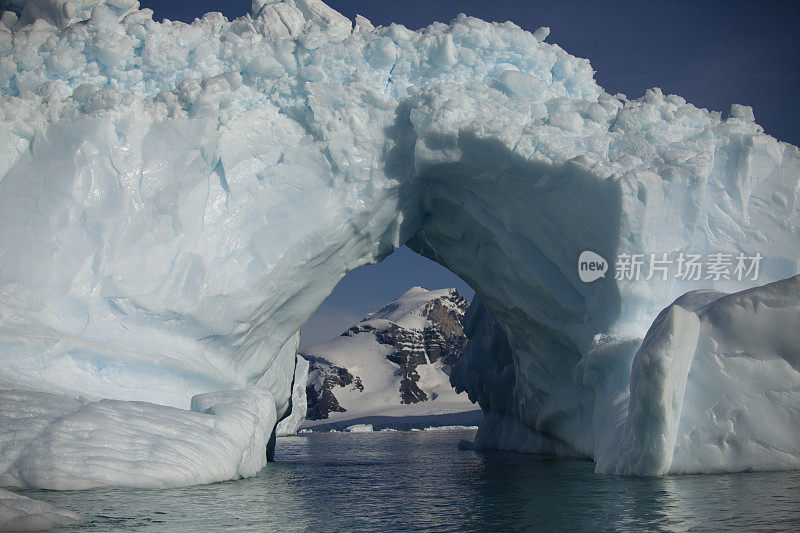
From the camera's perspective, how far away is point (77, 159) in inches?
379

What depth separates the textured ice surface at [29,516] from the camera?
4480 millimetres

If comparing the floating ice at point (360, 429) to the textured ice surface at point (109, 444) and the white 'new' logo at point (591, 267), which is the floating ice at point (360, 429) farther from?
the textured ice surface at point (109, 444)

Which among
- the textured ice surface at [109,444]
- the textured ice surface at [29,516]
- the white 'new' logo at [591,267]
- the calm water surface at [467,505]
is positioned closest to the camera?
the textured ice surface at [29,516]

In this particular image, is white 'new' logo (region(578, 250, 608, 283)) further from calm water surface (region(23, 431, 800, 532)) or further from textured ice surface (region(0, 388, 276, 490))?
textured ice surface (region(0, 388, 276, 490))

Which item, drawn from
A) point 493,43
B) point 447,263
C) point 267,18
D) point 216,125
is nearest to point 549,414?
point 447,263

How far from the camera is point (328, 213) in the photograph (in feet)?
36.5

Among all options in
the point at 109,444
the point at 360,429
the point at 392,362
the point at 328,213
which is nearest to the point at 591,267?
the point at 328,213

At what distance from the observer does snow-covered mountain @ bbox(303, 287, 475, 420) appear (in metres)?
61.1

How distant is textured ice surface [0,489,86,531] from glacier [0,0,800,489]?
6.82ft

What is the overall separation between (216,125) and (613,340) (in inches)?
263

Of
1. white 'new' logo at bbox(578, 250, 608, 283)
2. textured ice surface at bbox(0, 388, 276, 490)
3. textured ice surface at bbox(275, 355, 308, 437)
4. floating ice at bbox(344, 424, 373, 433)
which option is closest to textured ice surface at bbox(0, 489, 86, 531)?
textured ice surface at bbox(0, 388, 276, 490)

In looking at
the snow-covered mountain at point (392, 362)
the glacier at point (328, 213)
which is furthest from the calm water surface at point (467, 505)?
the snow-covered mountain at point (392, 362)

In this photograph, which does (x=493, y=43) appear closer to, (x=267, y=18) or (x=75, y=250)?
(x=267, y=18)

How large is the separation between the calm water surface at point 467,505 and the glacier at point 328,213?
0.79 m
